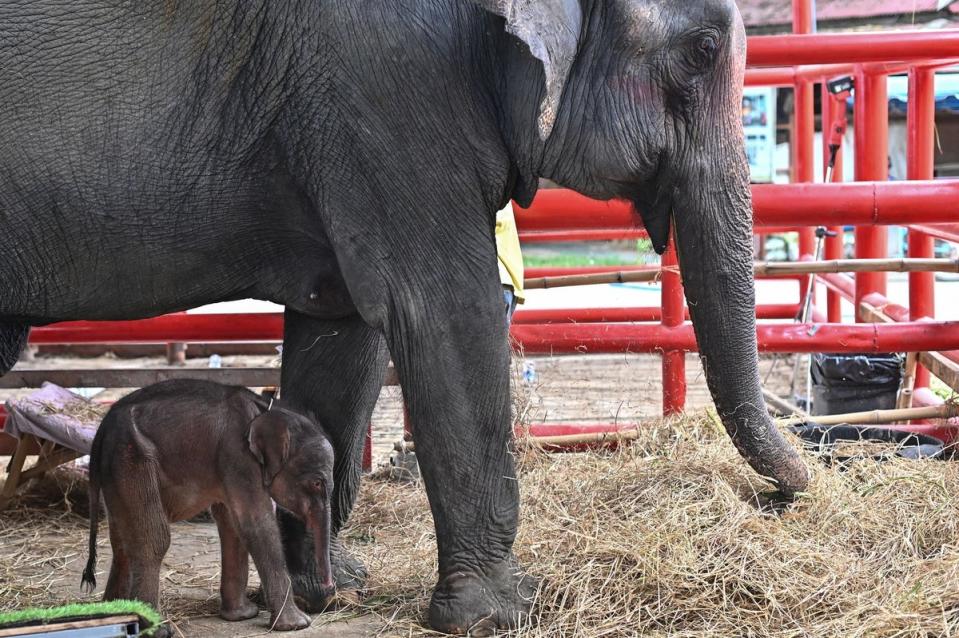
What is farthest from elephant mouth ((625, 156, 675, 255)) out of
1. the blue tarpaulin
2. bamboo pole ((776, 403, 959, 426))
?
the blue tarpaulin

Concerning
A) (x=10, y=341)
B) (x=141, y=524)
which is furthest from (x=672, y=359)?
(x=10, y=341)

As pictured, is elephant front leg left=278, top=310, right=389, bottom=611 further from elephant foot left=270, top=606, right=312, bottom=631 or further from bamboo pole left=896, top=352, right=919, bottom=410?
bamboo pole left=896, top=352, right=919, bottom=410

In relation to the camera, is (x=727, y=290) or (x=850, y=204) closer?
(x=727, y=290)

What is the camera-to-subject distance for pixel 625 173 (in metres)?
3.67

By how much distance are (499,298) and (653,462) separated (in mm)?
1222

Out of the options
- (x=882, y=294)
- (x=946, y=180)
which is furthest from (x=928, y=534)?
(x=882, y=294)

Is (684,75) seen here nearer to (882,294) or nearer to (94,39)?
(94,39)

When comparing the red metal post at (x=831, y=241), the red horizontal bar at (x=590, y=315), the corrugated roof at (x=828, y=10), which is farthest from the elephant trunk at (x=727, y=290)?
the corrugated roof at (x=828, y=10)

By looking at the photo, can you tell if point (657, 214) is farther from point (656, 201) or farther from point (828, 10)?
point (828, 10)

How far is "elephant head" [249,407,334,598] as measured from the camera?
12.6 feet

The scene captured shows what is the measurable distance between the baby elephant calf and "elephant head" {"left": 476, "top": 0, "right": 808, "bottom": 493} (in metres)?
1.03

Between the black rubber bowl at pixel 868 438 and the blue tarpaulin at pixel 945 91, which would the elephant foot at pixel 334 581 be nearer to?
the black rubber bowl at pixel 868 438

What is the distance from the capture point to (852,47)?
17.1 feet

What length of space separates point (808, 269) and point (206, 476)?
3376mm
